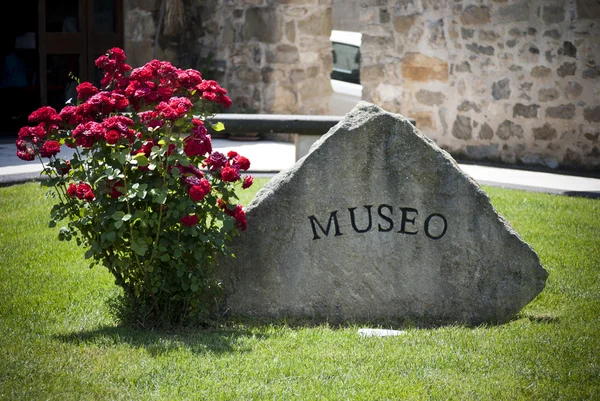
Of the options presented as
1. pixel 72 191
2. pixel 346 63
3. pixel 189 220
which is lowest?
pixel 189 220

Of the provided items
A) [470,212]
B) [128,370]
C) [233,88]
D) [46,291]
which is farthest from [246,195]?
[233,88]

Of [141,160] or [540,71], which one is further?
[540,71]

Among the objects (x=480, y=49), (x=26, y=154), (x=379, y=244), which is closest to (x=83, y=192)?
(x=26, y=154)

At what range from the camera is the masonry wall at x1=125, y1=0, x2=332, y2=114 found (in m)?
12.2

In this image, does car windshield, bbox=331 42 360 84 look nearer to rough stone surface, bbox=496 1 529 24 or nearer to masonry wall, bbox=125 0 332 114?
masonry wall, bbox=125 0 332 114

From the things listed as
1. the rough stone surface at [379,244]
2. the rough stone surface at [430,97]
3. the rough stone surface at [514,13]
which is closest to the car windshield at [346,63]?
the rough stone surface at [430,97]

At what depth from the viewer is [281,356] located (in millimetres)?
3908

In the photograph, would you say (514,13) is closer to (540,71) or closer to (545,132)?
(540,71)

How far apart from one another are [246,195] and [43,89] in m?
5.25

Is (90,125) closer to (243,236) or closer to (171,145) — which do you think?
(171,145)

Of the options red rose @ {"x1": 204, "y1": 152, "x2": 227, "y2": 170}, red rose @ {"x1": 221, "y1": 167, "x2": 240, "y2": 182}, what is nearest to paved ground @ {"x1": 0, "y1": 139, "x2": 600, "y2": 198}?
red rose @ {"x1": 204, "y1": 152, "x2": 227, "y2": 170}

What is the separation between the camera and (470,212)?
455 centimetres

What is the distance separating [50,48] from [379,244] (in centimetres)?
847

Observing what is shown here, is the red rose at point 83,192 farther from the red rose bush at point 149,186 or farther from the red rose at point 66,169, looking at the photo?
the red rose at point 66,169
